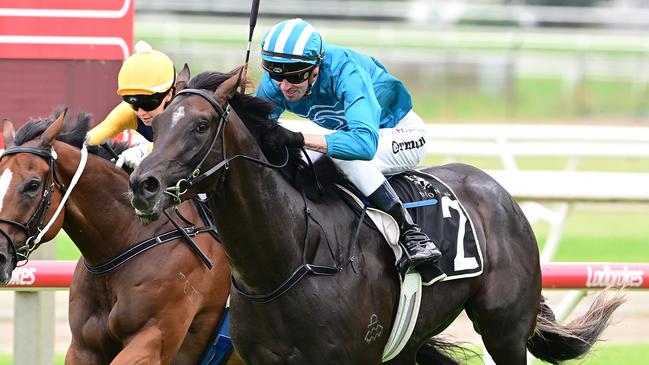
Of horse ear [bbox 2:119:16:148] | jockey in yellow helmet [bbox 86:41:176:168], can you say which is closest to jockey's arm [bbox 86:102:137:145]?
jockey in yellow helmet [bbox 86:41:176:168]

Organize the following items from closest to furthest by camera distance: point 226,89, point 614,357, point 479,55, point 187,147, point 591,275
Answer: point 187,147, point 226,89, point 591,275, point 614,357, point 479,55

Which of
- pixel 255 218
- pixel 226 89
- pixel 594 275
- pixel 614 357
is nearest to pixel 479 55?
pixel 614 357

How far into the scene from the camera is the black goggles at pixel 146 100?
4.53 meters

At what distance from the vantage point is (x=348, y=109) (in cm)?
416

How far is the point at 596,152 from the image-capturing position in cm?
859

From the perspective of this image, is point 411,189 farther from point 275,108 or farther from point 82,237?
point 82,237

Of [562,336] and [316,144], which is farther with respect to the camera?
[562,336]

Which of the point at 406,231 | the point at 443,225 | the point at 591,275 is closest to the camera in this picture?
the point at 406,231

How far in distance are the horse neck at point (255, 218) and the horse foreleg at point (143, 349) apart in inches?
19.5

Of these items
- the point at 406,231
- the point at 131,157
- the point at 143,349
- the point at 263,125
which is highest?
the point at 263,125

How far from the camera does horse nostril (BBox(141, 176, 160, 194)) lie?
3518 millimetres

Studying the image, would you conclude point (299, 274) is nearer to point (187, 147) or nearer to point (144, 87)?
point (187, 147)

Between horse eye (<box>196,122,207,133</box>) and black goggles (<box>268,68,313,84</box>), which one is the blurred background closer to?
black goggles (<box>268,68,313,84</box>)

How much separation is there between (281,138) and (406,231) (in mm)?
696
